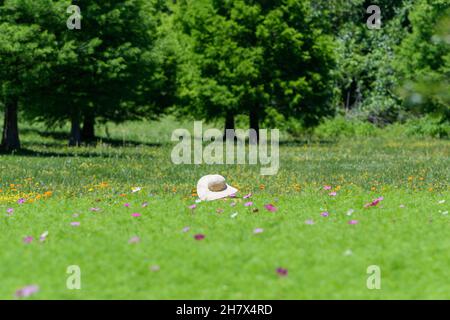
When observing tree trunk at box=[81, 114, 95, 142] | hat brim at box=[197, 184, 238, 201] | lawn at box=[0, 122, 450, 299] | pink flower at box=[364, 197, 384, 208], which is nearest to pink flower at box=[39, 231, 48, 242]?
lawn at box=[0, 122, 450, 299]

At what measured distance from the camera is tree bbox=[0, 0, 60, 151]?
2636 cm

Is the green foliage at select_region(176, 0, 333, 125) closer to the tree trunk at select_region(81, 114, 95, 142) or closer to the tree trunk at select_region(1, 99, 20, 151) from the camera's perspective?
the tree trunk at select_region(81, 114, 95, 142)

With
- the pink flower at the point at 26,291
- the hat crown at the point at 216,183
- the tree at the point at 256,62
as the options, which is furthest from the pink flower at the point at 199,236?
the tree at the point at 256,62

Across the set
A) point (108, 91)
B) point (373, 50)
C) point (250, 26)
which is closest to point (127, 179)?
point (108, 91)

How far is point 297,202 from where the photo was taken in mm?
A: 13320

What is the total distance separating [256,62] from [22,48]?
16.5 meters

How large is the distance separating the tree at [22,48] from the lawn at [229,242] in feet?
34.5

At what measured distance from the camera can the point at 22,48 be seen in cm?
2619

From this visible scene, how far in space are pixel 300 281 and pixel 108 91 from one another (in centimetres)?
2709

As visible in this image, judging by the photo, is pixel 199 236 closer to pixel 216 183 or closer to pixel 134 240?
pixel 134 240

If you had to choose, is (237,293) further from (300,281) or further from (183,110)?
(183,110)

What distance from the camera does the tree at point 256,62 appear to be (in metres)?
39.5

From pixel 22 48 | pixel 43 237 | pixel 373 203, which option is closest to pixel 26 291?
pixel 43 237

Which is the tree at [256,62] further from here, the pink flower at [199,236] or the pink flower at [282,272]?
the pink flower at [282,272]
